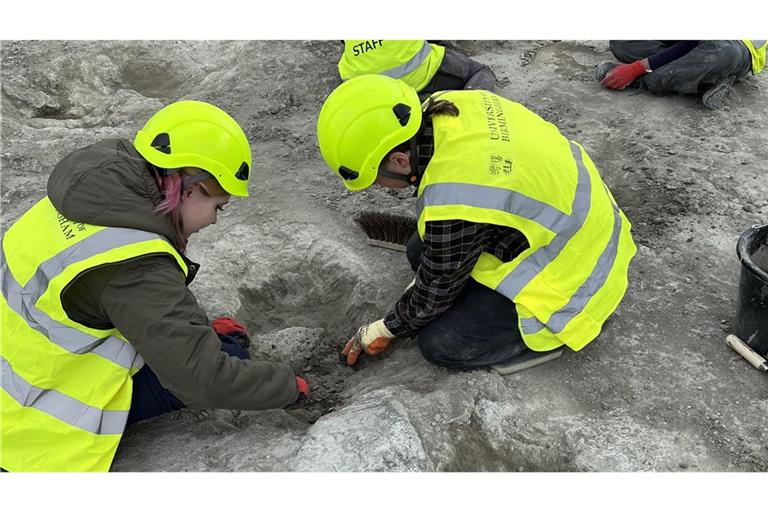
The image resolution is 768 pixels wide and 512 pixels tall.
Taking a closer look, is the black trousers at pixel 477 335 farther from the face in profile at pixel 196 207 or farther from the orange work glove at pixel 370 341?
the face in profile at pixel 196 207

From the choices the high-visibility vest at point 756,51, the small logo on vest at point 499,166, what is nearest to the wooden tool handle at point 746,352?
the small logo on vest at point 499,166

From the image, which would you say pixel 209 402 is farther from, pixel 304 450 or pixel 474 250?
pixel 474 250

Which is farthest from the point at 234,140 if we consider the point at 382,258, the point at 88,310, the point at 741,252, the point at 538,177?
the point at 741,252

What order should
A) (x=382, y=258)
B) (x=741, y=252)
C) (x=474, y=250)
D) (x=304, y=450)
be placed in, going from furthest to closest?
1. (x=382, y=258)
2. (x=741, y=252)
3. (x=474, y=250)
4. (x=304, y=450)

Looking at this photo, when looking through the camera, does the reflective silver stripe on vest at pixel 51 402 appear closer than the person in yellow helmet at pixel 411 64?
Yes

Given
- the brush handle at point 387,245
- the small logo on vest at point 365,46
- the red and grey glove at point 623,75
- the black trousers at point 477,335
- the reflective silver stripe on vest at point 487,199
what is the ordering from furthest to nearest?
the red and grey glove at point 623,75, the small logo on vest at point 365,46, the brush handle at point 387,245, the black trousers at point 477,335, the reflective silver stripe on vest at point 487,199

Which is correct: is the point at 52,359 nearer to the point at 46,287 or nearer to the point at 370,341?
the point at 46,287

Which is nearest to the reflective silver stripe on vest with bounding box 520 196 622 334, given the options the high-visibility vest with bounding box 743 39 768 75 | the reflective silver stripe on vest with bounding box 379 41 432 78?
the reflective silver stripe on vest with bounding box 379 41 432 78

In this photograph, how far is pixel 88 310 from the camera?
2268 mm

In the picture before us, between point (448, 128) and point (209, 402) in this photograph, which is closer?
point (209, 402)

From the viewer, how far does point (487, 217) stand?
8.71 feet

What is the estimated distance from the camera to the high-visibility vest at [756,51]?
5.39 m

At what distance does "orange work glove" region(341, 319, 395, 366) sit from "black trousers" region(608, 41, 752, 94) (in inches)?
142

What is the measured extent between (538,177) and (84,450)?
2108 millimetres
